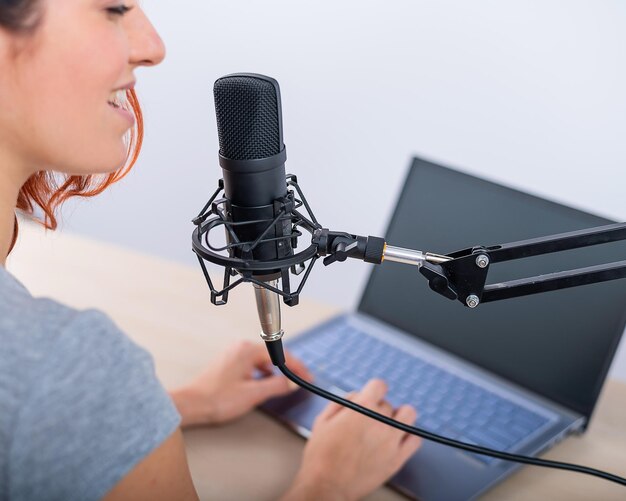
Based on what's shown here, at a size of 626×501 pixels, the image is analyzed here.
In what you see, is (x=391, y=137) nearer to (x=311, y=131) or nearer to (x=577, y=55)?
(x=311, y=131)

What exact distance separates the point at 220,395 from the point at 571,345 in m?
0.46

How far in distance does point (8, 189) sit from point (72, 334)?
0.82ft

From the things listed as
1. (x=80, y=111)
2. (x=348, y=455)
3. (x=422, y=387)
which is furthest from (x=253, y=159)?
(x=422, y=387)

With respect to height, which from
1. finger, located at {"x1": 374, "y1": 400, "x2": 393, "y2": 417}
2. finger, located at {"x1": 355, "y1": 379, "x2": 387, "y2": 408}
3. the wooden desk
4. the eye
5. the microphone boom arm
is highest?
the eye

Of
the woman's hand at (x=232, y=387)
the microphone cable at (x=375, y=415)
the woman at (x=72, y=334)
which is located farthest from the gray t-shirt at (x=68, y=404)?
the woman's hand at (x=232, y=387)

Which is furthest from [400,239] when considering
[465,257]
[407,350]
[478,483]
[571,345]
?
[465,257]

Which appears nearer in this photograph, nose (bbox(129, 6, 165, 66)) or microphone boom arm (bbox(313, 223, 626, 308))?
microphone boom arm (bbox(313, 223, 626, 308))

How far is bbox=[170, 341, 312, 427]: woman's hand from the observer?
1.03m

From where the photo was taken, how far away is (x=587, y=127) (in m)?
1.60

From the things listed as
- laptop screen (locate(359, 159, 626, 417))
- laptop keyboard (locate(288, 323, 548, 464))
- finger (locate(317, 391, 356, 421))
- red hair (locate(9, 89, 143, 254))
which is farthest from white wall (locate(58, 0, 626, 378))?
red hair (locate(9, 89, 143, 254))

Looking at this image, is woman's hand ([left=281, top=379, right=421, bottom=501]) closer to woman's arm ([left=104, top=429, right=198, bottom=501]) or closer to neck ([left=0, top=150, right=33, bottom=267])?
woman's arm ([left=104, top=429, right=198, bottom=501])

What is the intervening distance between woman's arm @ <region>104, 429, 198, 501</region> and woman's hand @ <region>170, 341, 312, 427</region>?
312 mm

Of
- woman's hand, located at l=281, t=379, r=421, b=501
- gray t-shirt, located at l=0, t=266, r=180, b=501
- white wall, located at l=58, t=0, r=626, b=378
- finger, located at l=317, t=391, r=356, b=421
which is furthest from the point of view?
white wall, located at l=58, t=0, r=626, b=378

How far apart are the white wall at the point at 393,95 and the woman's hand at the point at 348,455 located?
65cm
